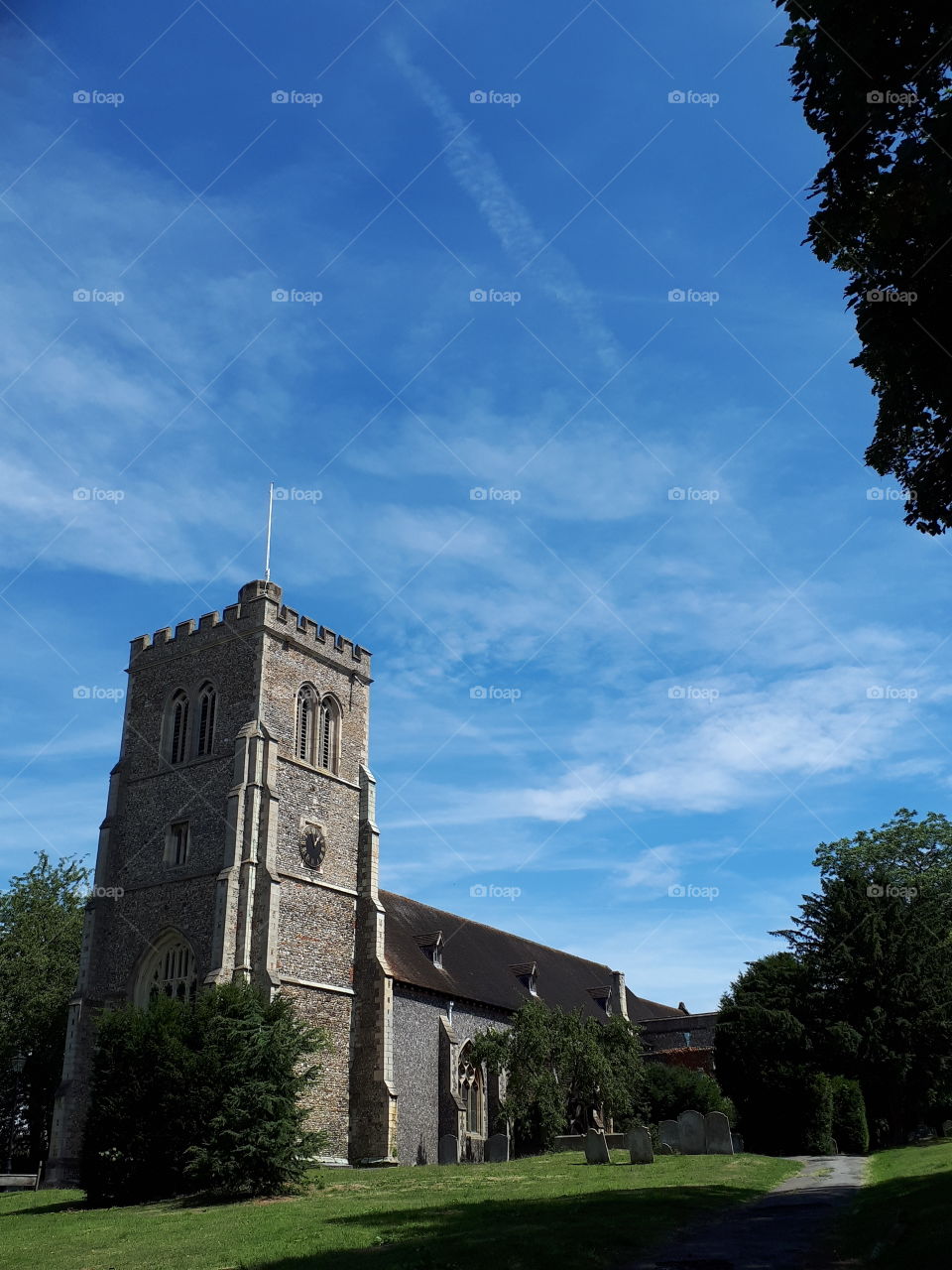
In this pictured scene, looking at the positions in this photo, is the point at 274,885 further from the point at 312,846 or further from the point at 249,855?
the point at 312,846

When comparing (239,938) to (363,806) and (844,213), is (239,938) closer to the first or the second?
(363,806)

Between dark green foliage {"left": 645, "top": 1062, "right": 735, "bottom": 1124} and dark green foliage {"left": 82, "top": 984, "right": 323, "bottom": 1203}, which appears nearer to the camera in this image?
dark green foliage {"left": 82, "top": 984, "right": 323, "bottom": 1203}

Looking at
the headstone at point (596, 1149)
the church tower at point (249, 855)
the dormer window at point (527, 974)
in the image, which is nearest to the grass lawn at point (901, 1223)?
the headstone at point (596, 1149)

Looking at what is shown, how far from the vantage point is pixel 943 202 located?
988 cm

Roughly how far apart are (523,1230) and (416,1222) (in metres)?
2.36

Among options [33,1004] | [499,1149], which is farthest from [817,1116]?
[33,1004]

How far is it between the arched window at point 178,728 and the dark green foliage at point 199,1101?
1121 centimetres

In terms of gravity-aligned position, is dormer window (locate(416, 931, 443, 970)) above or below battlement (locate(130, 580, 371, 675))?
below

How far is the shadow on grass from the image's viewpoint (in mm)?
10297

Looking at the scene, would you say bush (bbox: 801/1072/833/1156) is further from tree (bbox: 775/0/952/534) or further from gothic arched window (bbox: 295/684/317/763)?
tree (bbox: 775/0/952/534)

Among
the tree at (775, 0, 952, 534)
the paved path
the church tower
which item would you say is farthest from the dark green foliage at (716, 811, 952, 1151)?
the tree at (775, 0, 952, 534)

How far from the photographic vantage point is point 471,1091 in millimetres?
36219

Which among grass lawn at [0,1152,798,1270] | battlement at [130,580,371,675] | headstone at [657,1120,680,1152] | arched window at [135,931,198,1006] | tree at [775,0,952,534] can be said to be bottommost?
grass lawn at [0,1152,798,1270]

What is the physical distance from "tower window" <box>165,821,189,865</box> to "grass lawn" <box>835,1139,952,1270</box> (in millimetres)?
20677
